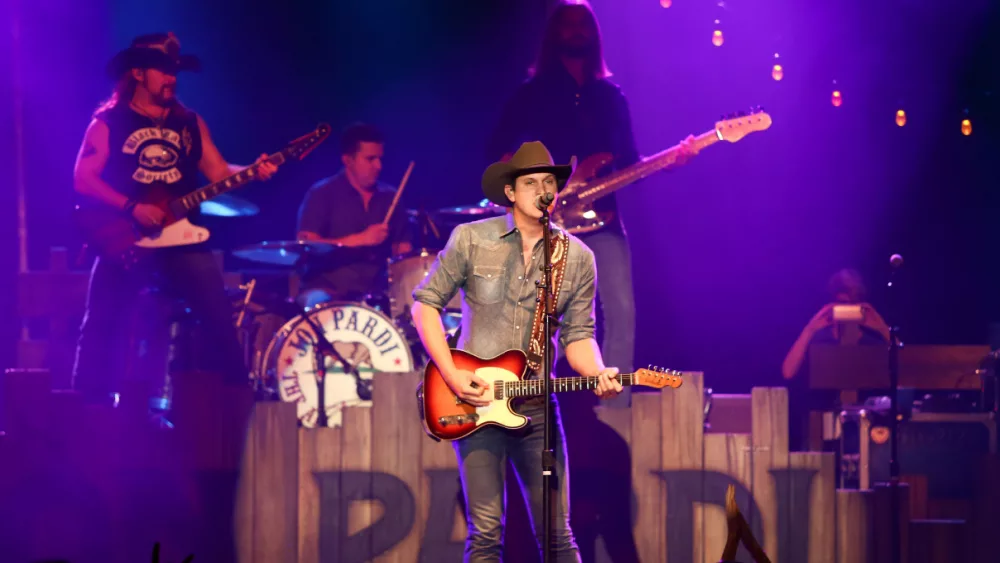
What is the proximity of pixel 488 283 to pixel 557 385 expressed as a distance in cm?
63

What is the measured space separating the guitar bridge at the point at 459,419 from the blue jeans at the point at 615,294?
236 cm

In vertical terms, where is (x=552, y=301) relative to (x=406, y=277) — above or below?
below

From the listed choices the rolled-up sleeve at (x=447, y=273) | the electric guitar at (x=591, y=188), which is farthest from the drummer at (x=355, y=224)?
the rolled-up sleeve at (x=447, y=273)

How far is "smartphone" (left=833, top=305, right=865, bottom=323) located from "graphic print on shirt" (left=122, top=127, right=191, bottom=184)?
515 centimetres

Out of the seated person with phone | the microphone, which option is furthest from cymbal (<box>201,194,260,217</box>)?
the seated person with phone

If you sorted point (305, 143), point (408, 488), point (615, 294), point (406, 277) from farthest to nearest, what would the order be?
point (406, 277) < point (305, 143) < point (615, 294) < point (408, 488)

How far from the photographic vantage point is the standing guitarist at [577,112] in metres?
8.27

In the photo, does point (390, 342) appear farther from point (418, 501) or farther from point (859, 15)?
point (859, 15)

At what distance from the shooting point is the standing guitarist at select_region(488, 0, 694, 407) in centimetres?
827

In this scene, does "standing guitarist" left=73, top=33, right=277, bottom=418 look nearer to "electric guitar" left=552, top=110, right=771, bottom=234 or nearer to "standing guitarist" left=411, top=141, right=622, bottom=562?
"electric guitar" left=552, top=110, right=771, bottom=234

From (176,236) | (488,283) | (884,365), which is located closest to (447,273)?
(488,283)

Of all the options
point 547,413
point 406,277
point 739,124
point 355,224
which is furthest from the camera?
point 355,224

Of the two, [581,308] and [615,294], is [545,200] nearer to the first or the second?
[581,308]

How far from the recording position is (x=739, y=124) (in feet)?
28.6
